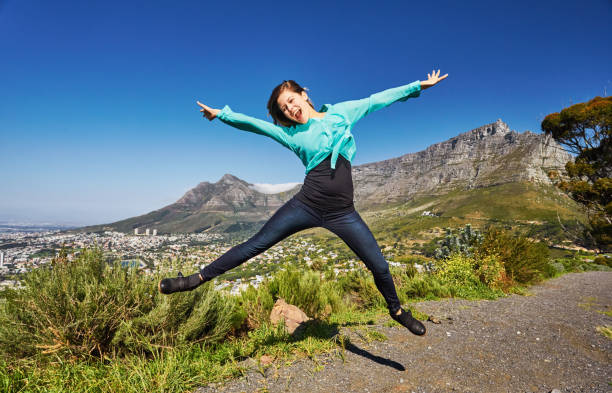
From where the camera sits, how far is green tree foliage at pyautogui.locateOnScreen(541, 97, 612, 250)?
17141mm

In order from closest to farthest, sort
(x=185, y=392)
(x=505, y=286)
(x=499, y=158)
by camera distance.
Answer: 1. (x=185, y=392)
2. (x=505, y=286)
3. (x=499, y=158)

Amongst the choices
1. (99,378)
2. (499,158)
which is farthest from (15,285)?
(499,158)

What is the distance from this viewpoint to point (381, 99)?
2572 millimetres

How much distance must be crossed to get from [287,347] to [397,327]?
73.7 inches

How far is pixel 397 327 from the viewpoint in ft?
12.7

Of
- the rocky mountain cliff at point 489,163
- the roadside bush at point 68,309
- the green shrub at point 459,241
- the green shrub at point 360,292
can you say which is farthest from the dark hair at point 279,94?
the rocky mountain cliff at point 489,163

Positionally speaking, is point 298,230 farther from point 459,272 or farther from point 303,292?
point 459,272

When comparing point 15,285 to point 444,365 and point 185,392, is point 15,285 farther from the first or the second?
point 444,365

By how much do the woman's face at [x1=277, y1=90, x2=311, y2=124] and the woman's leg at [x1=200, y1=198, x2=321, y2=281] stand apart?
807 mm

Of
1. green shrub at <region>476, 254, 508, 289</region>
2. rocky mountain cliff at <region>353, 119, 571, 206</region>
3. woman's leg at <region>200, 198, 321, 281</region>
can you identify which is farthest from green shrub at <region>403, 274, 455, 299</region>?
rocky mountain cliff at <region>353, 119, 571, 206</region>

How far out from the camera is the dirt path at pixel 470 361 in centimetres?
235

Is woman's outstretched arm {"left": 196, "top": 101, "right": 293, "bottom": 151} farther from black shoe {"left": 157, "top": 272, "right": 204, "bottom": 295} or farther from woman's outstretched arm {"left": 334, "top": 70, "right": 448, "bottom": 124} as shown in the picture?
black shoe {"left": 157, "top": 272, "right": 204, "bottom": 295}

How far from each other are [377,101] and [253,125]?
1.26 meters

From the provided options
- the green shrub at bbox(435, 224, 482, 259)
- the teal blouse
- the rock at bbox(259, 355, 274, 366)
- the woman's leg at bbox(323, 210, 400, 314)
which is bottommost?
the rock at bbox(259, 355, 274, 366)
